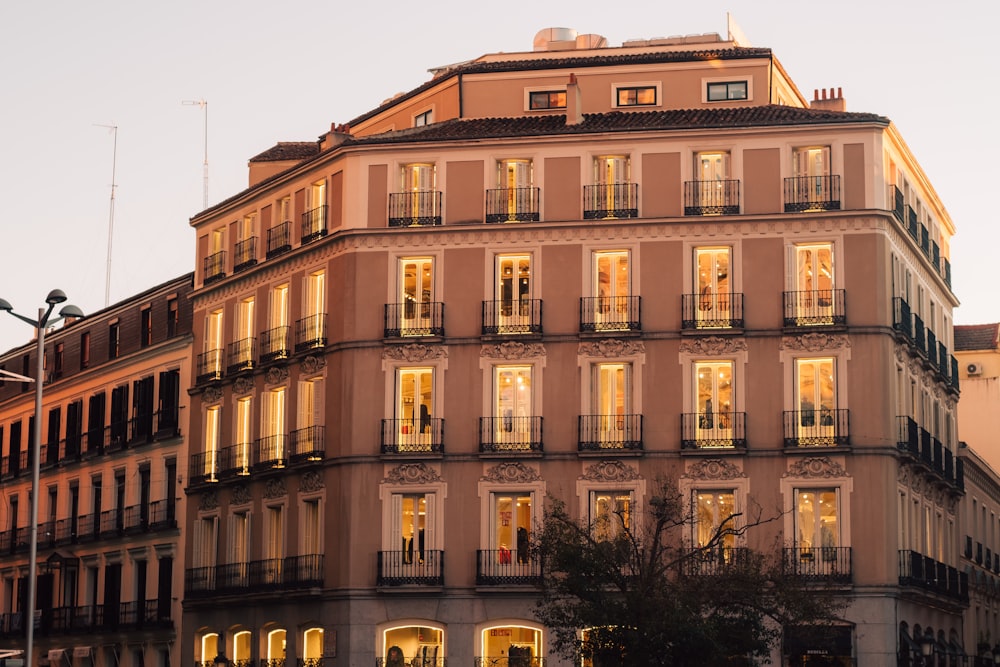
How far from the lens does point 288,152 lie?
7288 cm

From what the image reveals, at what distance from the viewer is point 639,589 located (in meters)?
47.2

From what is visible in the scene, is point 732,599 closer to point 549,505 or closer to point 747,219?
point 549,505

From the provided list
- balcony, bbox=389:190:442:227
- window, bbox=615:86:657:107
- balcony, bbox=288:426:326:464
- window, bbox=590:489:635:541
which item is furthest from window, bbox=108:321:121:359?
window, bbox=590:489:635:541

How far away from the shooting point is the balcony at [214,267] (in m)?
69.9

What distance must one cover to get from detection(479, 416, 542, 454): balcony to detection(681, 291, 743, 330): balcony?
5.68 meters

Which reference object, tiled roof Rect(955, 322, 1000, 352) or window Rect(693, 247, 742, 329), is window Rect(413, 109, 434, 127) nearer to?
window Rect(693, 247, 742, 329)

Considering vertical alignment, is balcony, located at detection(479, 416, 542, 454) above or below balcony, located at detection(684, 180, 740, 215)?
below

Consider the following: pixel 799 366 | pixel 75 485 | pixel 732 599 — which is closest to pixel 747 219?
pixel 799 366

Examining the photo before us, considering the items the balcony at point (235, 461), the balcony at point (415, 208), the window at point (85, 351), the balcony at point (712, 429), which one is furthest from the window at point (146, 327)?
the balcony at point (712, 429)

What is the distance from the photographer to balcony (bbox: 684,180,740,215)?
2354 inches

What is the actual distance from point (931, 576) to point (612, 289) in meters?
14.1

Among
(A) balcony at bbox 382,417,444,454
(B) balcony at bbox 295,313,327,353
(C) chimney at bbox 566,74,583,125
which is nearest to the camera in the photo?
(A) balcony at bbox 382,417,444,454

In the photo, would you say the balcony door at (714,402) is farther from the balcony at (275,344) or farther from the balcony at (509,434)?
the balcony at (275,344)

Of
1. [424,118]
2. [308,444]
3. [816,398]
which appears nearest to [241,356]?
[308,444]
